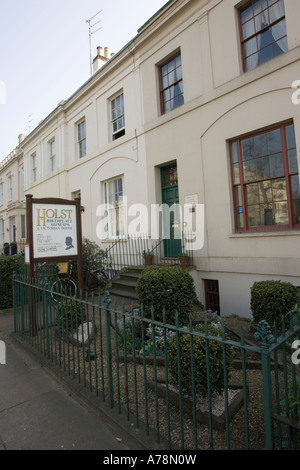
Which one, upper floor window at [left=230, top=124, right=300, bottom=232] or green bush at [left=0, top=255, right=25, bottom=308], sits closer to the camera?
upper floor window at [left=230, top=124, right=300, bottom=232]

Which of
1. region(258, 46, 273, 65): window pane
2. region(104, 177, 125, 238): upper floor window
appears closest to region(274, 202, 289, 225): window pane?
region(258, 46, 273, 65): window pane

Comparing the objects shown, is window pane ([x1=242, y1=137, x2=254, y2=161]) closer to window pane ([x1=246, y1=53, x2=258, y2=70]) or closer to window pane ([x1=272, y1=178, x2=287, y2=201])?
window pane ([x1=272, y1=178, x2=287, y2=201])

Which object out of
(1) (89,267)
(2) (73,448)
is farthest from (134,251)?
(2) (73,448)

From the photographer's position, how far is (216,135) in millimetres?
7371

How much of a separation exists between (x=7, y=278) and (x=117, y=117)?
Answer: 23.1 ft

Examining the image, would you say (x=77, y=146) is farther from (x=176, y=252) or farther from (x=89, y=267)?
(x=176, y=252)

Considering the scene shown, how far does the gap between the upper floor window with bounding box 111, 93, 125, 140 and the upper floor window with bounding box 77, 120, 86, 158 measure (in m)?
2.36

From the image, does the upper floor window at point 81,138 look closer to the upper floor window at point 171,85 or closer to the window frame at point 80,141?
the window frame at point 80,141

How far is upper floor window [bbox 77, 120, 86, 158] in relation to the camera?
13251mm

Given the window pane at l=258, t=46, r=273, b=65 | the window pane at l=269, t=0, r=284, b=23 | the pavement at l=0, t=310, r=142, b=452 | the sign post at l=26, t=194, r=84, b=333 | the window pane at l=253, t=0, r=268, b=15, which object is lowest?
the pavement at l=0, t=310, r=142, b=452

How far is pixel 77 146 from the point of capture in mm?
13547

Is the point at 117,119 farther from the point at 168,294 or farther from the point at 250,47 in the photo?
the point at 168,294
